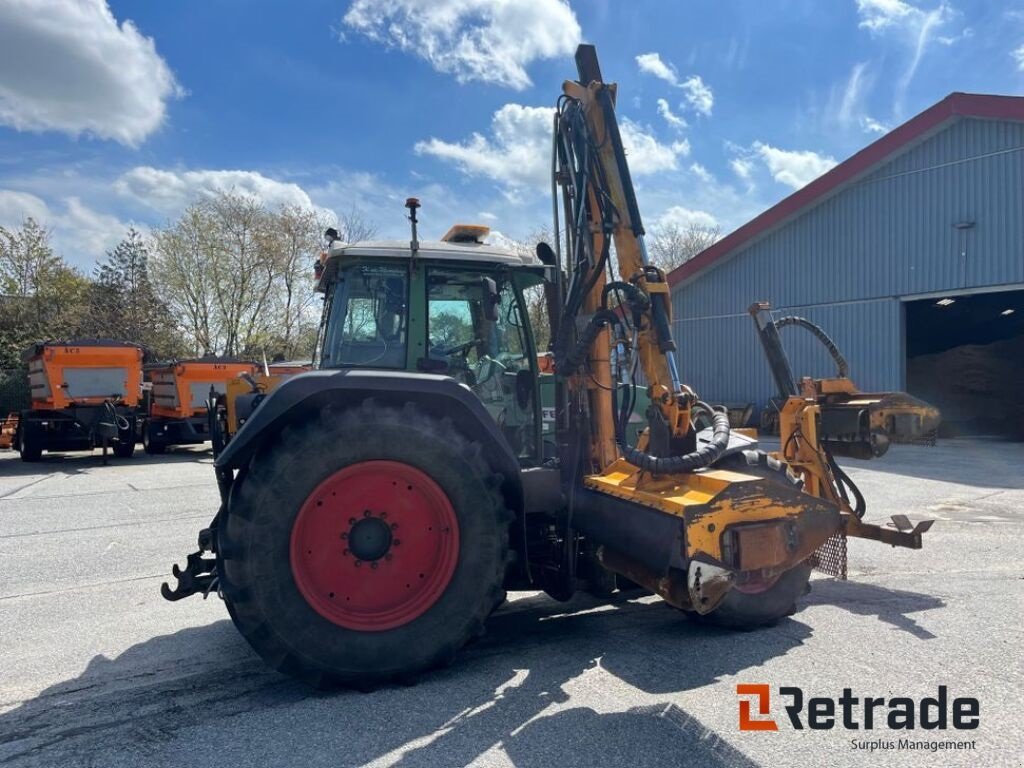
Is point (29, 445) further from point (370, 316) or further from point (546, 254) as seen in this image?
point (546, 254)

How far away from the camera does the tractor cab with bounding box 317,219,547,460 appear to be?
4109 mm

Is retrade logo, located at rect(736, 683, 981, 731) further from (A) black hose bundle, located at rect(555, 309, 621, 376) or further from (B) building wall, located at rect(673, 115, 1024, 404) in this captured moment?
(B) building wall, located at rect(673, 115, 1024, 404)

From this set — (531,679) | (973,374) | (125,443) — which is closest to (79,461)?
(125,443)

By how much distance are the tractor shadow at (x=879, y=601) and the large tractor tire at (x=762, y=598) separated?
571mm

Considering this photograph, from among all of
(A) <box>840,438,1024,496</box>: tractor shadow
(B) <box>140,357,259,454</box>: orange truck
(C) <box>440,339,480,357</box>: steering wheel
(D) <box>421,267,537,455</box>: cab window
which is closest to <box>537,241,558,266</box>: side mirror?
(D) <box>421,267,537,455</box>: cab window

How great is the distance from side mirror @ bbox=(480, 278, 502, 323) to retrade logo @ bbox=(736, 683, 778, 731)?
2.39 meters

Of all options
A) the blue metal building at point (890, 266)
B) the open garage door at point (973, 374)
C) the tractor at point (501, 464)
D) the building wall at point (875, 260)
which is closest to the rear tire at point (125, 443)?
the tractor at point (501, 464)

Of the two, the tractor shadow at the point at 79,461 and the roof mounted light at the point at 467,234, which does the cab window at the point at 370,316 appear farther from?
the tractor shadow at the point at 79,461

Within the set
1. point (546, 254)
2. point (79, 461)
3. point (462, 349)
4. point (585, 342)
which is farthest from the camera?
point (79, 461)

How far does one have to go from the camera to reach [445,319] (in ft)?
13.9

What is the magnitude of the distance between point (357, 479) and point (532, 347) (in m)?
1.40

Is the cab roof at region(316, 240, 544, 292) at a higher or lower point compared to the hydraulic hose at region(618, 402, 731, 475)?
higher

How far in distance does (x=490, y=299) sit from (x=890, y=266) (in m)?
15.3

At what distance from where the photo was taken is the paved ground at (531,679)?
2863 millimetres
